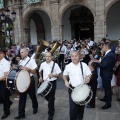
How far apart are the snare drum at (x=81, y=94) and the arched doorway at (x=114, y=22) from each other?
14.5 m

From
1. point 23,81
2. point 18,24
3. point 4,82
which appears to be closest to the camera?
point 23,81

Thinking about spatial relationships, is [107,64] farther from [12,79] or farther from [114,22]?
[114,22]

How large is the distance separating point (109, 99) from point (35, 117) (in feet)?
6.63

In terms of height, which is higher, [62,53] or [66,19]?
[66,19]

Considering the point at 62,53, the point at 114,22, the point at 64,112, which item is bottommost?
the point at 64,112

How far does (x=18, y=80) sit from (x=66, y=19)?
16332 mm

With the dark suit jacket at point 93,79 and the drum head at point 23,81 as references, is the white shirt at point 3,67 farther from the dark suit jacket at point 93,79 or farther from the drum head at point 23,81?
the dark suit jacket at point 93,79

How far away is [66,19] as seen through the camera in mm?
20094

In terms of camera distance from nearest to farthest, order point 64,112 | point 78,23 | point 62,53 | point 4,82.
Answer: point 4,82 < point 64,112 < point 62,53 < point 78,23

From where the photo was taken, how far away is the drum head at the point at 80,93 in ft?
12.5

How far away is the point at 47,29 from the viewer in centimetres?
2156

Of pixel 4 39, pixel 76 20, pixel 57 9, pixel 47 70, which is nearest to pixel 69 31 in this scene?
pixel 76 20

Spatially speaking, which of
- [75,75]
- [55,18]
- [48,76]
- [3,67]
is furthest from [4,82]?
[55,18]

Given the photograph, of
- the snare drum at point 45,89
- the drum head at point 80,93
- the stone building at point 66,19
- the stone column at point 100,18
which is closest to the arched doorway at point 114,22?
the stone building at point 66,19
